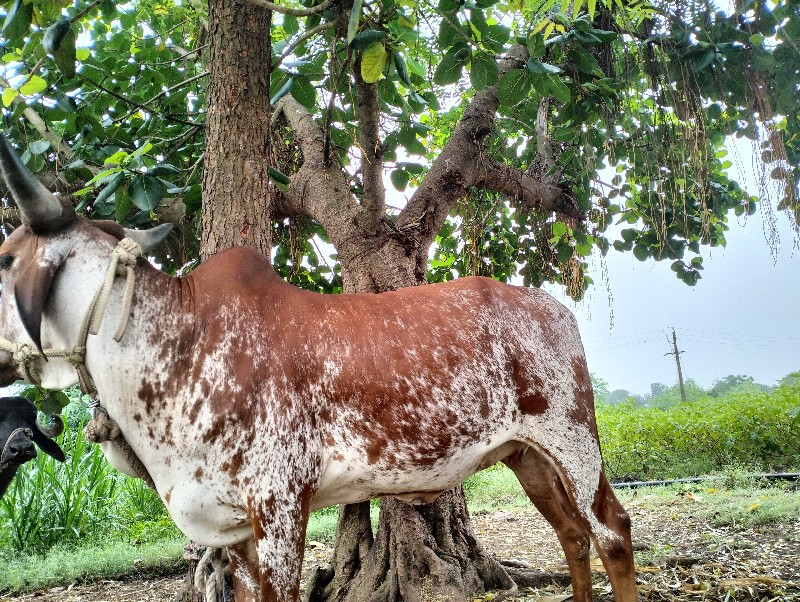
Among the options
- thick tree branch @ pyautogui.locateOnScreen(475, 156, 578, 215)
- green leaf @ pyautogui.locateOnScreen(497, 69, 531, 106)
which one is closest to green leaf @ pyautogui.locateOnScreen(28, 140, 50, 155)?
green leaf @ pyautogui.locateOnScreen(497, 69, 531, 106)

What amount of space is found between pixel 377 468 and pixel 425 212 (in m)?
2.29

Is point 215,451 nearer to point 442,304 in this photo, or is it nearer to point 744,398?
point 442,304

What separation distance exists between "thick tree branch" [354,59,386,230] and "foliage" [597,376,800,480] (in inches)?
245

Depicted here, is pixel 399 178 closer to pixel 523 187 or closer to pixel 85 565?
pixel 523 187

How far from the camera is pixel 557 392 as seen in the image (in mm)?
2838

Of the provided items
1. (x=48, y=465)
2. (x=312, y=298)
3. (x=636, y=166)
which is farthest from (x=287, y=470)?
(x=48, y=465)

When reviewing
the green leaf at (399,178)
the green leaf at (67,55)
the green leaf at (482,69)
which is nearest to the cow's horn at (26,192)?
the green leaf at (67,55)

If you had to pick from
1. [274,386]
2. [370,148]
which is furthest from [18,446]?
[370,148]

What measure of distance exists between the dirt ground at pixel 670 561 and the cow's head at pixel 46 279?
2.62 meters

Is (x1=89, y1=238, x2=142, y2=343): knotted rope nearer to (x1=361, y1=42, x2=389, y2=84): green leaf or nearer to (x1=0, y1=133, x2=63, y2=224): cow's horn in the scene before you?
(x1=0, y1=133, x2=63, y2=224): cow's horn

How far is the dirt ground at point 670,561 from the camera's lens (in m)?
3.63

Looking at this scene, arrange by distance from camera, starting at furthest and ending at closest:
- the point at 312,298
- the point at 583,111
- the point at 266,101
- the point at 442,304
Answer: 1. the point at 583,111
2. the point at 266,101
3. the point at 442,304
4. the point at 312,298

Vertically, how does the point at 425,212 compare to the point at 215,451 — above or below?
above

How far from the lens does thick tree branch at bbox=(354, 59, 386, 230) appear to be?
352cm
